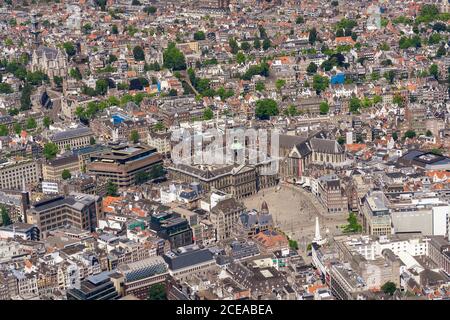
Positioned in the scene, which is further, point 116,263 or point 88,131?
point 88,131

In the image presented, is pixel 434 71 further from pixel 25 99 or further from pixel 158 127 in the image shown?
pixel 25 99

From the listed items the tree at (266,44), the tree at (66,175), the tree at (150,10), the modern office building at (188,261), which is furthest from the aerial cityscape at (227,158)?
the tree at (150,10)

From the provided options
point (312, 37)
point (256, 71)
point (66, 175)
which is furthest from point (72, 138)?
point (312, 37)

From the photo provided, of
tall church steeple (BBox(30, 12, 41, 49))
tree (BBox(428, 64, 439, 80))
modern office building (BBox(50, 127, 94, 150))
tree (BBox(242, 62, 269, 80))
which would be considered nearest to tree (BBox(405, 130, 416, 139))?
tree (BBox(428, 64, 439, 80))
